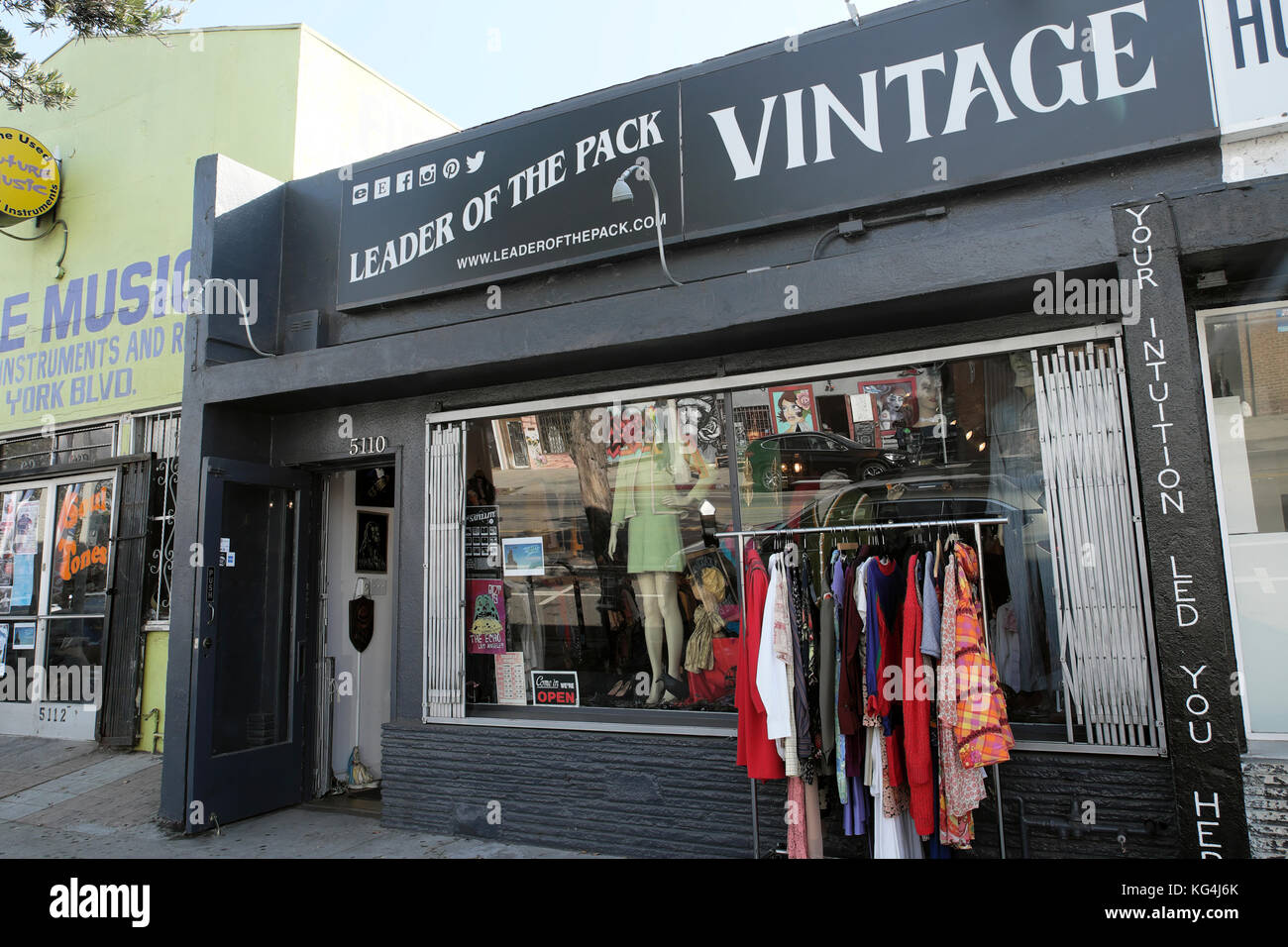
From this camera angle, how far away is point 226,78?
8.45 m

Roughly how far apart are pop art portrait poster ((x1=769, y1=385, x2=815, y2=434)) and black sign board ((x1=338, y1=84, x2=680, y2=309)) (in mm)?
1182

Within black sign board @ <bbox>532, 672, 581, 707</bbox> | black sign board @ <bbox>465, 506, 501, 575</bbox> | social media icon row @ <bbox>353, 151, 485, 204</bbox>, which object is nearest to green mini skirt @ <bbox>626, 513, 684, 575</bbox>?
black sign board @ <bbox>532, 672, 581, 707</bbox>

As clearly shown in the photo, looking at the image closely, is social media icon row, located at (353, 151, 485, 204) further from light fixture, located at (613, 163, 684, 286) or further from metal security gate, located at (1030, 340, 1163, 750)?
metal security gate, located at (1030, 340, 1163, 750)

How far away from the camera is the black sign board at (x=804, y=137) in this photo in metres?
4.29

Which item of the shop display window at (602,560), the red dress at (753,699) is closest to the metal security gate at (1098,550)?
the red dress at (753,699)

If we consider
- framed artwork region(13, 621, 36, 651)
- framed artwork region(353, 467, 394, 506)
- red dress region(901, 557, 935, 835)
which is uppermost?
framed artwork region(353, 467, 394, 506)

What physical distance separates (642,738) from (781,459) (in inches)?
72.5

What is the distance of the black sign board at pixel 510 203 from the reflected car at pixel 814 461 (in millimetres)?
1445

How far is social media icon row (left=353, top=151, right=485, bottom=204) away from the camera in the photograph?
6.02 metres

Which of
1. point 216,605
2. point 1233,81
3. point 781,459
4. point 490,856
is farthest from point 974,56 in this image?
point 216,605

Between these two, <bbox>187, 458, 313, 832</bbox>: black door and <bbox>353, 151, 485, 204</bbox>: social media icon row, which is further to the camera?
<bbox>353, 151, 485, 204</bbox>: social media icon row
